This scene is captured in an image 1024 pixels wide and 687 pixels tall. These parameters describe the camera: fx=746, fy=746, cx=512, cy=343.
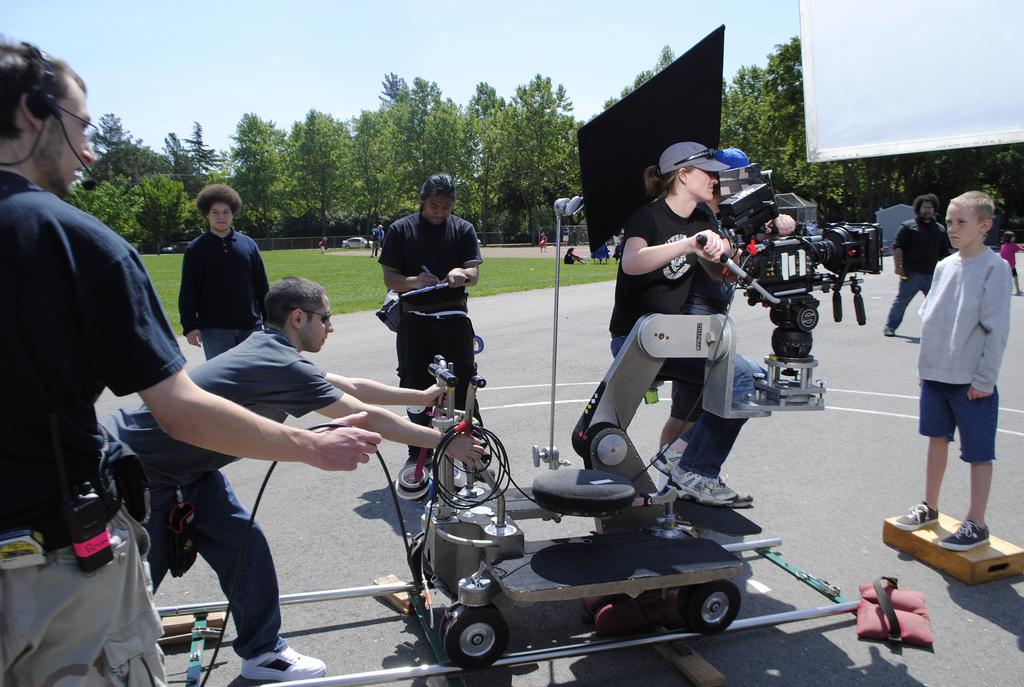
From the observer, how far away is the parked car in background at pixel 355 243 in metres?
79.8

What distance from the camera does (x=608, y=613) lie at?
3.70 m

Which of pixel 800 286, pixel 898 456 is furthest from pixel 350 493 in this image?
pixel 898 456

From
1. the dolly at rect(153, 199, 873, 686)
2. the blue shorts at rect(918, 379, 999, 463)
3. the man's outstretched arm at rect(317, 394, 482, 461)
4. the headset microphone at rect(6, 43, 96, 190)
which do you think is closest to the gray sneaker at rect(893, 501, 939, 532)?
the blue shorts at rect(918, 379, 999, 463)

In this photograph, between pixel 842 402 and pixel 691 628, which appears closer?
pixel 691 628

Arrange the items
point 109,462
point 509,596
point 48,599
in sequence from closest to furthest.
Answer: point 48,599 < point 109,462 < point 509,596

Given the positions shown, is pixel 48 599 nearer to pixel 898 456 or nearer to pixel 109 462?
pixel 109 462

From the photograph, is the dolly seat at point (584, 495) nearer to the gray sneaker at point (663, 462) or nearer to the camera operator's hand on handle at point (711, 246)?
the gray sneaker at point (663, 462)

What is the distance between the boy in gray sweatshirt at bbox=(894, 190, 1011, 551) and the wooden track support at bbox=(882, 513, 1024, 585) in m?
0.07

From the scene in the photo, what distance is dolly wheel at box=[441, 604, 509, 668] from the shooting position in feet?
10.7

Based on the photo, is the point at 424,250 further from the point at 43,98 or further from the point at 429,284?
the point at 43,98

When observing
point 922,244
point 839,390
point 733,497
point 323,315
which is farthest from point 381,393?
point 922,244

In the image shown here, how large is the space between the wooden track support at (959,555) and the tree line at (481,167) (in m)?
45.7

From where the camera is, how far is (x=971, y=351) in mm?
4402

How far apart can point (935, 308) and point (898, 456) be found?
2.35m
